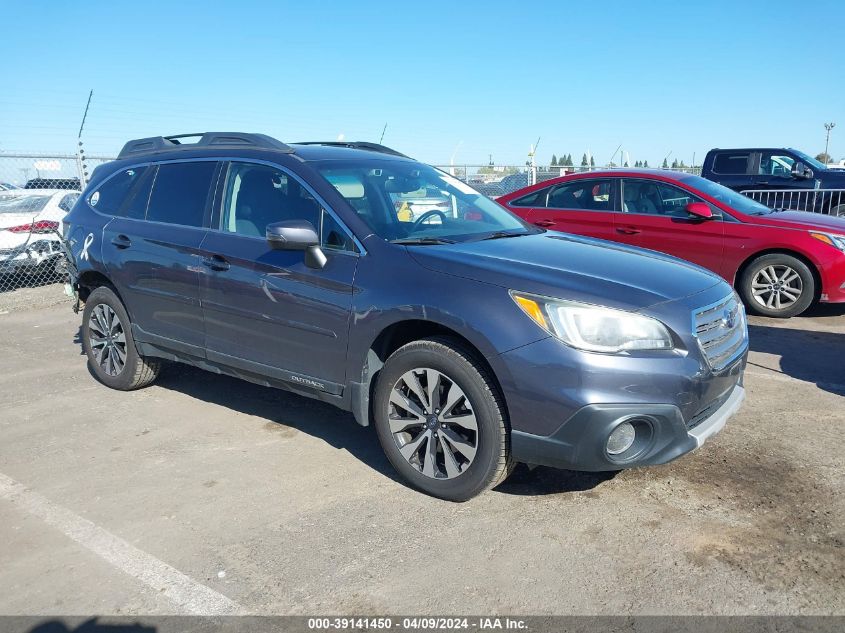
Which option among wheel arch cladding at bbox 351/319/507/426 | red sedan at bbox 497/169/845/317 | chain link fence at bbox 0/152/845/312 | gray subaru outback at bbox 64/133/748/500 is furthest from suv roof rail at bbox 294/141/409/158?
chain link fence at bbox 0/152/845/312

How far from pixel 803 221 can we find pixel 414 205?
220 inches

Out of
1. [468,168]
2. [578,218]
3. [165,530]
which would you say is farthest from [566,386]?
[468,168]

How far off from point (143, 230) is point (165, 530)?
2345 millimetres

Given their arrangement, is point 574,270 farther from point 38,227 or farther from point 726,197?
point 38,227

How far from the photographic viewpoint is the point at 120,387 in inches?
219

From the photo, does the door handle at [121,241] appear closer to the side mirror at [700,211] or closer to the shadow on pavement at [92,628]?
the shadow on pavement at [92,628]

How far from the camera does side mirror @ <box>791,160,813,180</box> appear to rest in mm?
12992

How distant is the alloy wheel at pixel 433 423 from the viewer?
11.3ft

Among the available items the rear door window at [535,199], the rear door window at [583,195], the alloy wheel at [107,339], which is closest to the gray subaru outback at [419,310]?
the alloy wheel at [107,339]

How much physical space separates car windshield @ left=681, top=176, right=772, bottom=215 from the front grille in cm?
480

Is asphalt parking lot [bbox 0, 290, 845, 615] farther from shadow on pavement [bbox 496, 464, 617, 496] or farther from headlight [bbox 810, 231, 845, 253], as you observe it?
headlight [bbox 810, 231, 845, 253]

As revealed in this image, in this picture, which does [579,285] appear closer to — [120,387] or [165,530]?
[165,530]

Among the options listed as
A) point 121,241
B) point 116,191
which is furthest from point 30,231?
point 121,241

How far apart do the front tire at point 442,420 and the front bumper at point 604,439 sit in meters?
0.16
